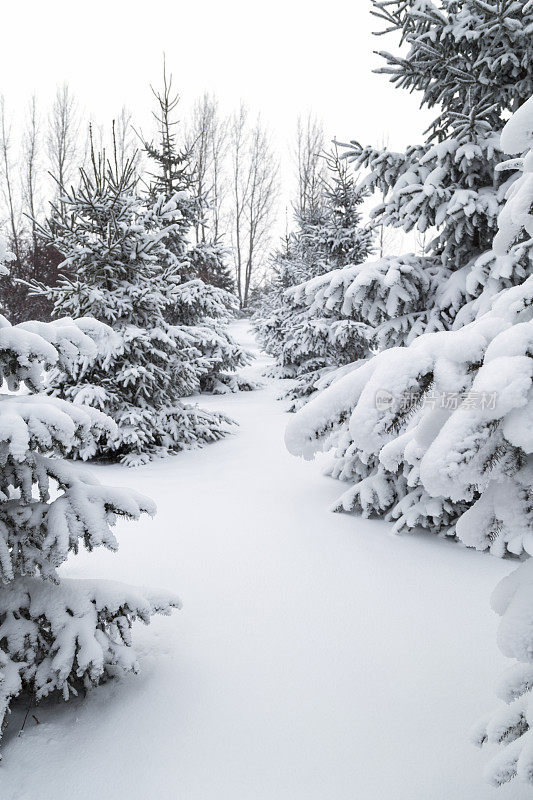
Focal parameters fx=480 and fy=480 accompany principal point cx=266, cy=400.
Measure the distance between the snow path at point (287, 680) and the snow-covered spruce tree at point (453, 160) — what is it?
7.18 ft

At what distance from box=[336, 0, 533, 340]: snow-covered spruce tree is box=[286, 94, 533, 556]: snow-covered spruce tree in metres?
2.91

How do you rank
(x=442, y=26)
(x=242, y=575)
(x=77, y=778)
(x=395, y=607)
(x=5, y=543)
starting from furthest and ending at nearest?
(x=442, y=26) < (x=242, y=575) < (x=395, y=607) < (x=5, y=543) < (x=77, y=778)

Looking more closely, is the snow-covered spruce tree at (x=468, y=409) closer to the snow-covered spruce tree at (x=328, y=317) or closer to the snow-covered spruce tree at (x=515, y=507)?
the snow-covered spruce tree at (x=515, y=507)

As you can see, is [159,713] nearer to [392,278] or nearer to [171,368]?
[392,278]

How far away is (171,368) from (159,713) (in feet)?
19.2

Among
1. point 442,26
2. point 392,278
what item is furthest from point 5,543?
point 442,26

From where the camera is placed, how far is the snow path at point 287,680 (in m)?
1.86

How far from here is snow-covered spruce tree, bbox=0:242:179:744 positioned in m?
1.98

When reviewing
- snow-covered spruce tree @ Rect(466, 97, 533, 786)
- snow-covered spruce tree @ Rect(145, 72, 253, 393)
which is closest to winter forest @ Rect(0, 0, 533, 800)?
snow-covered spruce tree @ Rect(466, 97, 533, 786)

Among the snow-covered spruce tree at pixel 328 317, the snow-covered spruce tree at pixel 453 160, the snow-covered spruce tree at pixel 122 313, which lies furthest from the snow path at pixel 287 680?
the snow-covered spruce tree at pixel 328 317

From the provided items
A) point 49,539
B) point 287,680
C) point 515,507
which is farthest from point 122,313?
point 515,507

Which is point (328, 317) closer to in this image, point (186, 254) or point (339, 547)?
point (186, 254)

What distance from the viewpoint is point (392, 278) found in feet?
14.1

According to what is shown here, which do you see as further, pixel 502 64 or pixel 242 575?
pixel 502 64
